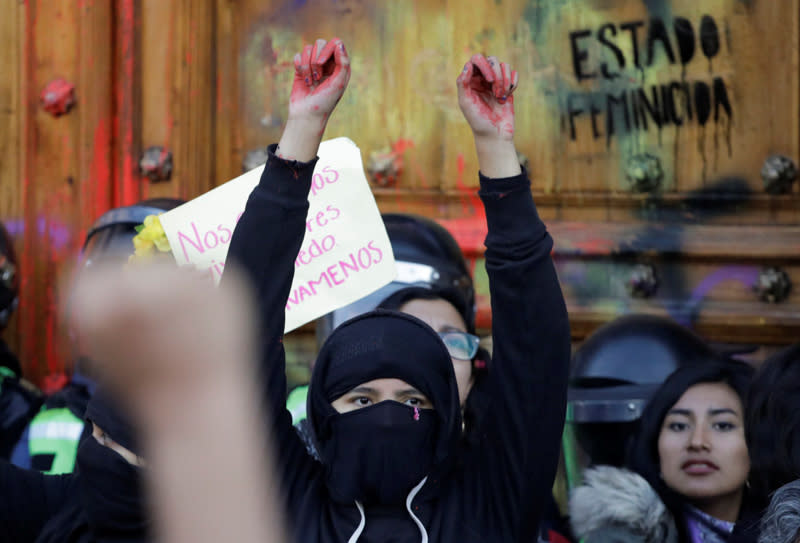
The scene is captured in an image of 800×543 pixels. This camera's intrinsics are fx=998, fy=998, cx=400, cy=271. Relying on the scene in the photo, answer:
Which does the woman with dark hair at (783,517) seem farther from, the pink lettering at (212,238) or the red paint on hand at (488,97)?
the pink lettering at (212,238)

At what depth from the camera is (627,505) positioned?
276 cm

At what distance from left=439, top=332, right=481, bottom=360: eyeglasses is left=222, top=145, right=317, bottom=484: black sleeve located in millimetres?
875

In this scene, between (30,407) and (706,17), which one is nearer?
(30,407)

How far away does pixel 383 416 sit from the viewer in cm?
199

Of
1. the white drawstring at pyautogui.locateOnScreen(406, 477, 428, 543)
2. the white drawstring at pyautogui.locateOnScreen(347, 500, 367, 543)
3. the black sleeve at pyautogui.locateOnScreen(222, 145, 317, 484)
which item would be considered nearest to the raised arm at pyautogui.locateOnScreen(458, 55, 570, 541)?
the white drawstring at pyautogui.locateOnScreen(406, 477, 428, 543)

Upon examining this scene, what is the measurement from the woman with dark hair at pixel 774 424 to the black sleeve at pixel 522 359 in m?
0.60

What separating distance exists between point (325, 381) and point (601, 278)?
7.06ft

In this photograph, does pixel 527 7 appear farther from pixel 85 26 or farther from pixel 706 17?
pixel 85 26

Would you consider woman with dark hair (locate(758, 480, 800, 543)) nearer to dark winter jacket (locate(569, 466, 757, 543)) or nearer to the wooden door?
dark winter jacket (locate(569, 466, 757, 543))

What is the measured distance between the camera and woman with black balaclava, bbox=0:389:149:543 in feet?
6.75

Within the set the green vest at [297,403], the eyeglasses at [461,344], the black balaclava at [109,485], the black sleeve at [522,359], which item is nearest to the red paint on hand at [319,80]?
the black sleeve at [522,359]

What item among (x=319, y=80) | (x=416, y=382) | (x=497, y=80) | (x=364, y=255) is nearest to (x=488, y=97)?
(x=497, y=80)

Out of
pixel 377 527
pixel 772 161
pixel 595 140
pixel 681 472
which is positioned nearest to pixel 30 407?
pixel 377 527

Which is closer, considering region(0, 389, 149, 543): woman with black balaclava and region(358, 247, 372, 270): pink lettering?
region(0, 389, 149, 543): woman with black balaclava
